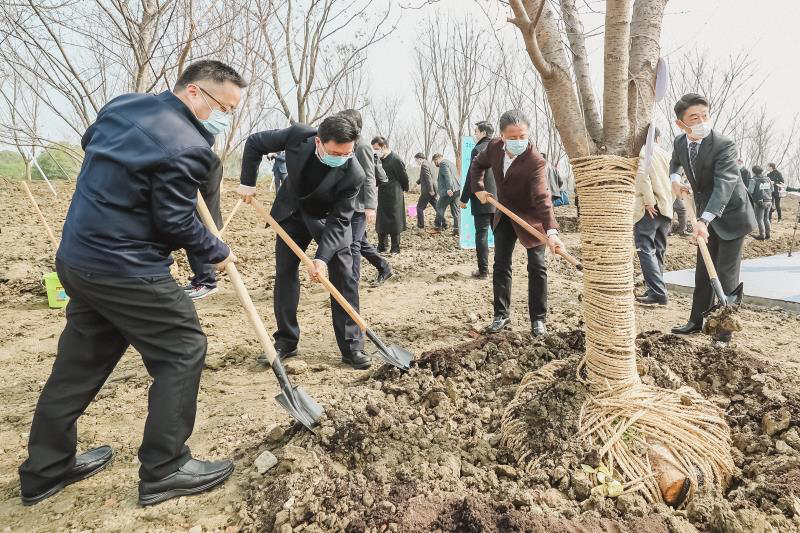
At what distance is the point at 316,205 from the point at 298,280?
55 centimetres

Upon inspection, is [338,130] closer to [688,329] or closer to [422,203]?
[688,329]

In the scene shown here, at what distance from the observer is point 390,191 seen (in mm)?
7656

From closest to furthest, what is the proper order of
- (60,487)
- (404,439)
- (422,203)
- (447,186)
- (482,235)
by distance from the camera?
(60,487)
(404,439)
(482,235)
(447,186)
(422,203)

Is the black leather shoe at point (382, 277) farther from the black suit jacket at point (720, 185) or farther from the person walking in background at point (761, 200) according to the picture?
the person walking in background at point (761, 200)

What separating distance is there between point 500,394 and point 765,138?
27.8 m

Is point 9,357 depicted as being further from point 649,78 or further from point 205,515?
point 649,78

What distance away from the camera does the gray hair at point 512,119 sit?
352 cm

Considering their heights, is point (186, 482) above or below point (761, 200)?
below

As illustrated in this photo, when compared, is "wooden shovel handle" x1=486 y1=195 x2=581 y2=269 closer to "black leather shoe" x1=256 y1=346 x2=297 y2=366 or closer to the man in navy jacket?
"black leather shoe" x1=256 y1=346 x2=297 y2=366

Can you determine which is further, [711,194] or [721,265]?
[721,265]

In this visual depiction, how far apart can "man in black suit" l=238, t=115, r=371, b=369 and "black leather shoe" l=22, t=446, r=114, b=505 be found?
4.42 feet

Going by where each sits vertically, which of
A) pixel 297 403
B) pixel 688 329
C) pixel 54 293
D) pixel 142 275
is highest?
pixel 142 275

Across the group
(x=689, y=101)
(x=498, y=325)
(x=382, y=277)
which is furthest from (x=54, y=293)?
(x=689, y=101)

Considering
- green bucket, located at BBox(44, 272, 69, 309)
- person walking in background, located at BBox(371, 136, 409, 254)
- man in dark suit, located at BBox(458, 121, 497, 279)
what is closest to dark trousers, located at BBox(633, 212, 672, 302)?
man in dark suit, located at BBox(458, 121, 497, 279)
